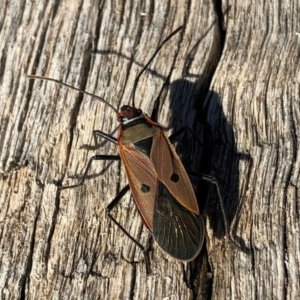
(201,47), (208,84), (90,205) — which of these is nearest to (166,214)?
(90,205)

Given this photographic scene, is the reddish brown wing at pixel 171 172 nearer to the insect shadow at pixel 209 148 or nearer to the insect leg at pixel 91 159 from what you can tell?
the insect shadow at pixel 209 148

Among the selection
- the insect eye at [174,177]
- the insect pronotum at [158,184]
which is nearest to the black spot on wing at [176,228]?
the insect pronotum at [158,184]

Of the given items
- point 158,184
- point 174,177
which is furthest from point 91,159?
point 174,177

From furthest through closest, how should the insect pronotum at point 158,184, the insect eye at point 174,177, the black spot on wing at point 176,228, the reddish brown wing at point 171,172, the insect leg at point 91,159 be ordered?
the insect leg at point 91,159 → the insect eye at point 174,177 → the reddish brown wing at point 171,172 → the insect pronotum at point 158,184 → the black spot on wing at point 176,228

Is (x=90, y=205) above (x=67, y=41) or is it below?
below

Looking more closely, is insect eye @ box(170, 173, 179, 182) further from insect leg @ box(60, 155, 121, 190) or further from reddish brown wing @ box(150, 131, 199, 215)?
insect leg @ box(60, 155, 121, 190)

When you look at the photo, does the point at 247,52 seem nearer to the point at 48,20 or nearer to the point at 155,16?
the point at 155,16

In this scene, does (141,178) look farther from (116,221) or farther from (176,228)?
(176,228)
